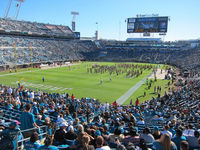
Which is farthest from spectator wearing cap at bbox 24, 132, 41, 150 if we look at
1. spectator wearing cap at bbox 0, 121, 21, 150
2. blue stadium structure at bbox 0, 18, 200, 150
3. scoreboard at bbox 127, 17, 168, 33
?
scoreboard at bbox 127, 17, 168, 33

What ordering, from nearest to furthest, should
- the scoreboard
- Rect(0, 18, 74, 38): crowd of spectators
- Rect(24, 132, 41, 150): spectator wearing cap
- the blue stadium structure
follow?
Rect(24, 132, 41, 150): spectator wearing cap
the blue stadium structure
Rect(0, 18, 74, 38): crowd of spectators
the scoreboard

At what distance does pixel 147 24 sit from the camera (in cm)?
6750

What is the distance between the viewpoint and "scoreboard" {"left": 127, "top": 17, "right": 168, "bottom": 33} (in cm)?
6500

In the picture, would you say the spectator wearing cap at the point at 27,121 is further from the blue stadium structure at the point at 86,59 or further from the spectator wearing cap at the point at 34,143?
the spectator wearing cap at the point at 34,143

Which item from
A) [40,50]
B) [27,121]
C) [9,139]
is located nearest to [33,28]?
[40,50]

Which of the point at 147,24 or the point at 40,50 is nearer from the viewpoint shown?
the point at 40,50

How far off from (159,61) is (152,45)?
16763mm

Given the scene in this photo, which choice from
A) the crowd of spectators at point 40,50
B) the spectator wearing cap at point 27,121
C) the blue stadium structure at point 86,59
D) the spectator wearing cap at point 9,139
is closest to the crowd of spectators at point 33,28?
the blue stadium structure at point 86,59

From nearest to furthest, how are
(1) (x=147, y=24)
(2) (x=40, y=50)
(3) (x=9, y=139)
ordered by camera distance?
1. (3) (x=9, y=139)
2. (2) (x=40, y=50)
3. (1) (x=147, y=24)

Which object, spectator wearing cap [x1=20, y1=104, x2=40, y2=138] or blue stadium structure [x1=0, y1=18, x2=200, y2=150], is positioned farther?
spectator wearing cap [x1=20, y1=104, x2=40, y2=138]

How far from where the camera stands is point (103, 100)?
22250mm

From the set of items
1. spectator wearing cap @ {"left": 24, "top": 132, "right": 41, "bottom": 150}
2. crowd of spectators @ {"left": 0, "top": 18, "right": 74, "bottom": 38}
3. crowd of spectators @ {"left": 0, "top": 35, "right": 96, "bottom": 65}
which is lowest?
spectator wearing cap @ {"left": 24, "top": 132, "right": 41, "bottom": 150}

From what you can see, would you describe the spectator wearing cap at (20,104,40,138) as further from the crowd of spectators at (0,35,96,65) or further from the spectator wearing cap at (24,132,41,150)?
the crowd of spectators at (0,35,96,65)

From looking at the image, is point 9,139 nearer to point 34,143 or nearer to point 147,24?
point 34,143
